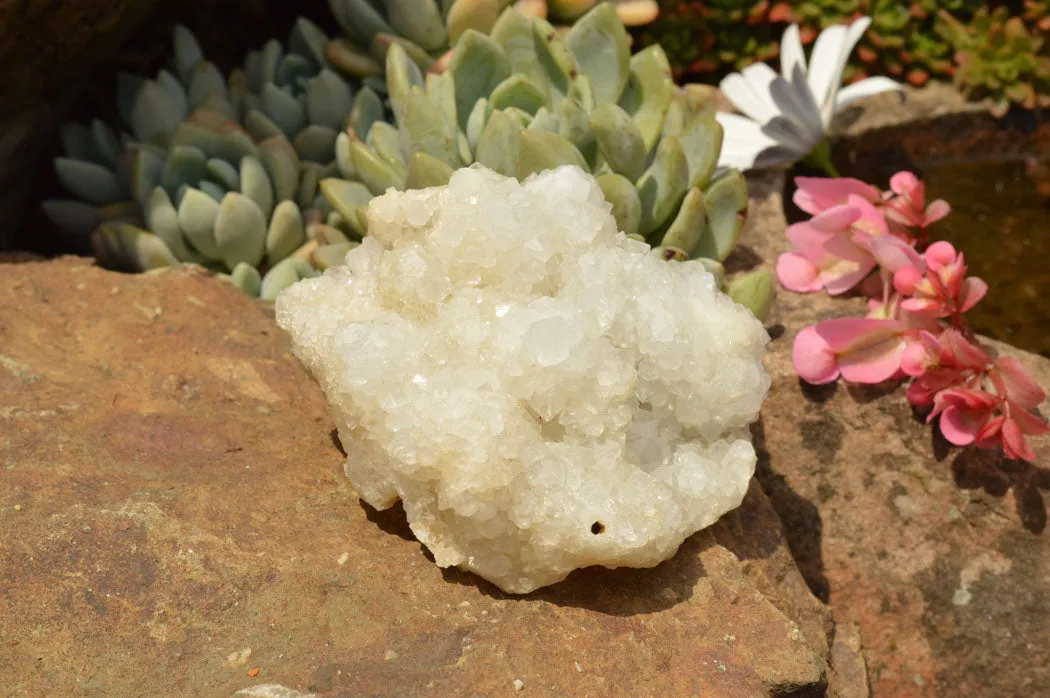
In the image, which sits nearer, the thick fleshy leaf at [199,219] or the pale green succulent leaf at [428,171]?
the pale green succulent leaf at [428,171]

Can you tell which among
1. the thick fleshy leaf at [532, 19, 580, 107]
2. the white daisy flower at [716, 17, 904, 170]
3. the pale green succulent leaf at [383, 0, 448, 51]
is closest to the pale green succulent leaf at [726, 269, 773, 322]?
the thick fleshy leaf at [532, 19, 580, 107]

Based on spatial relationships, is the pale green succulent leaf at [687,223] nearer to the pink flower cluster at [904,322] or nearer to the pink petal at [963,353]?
the pink flower cluster at [904,322]

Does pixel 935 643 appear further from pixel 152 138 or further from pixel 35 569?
pixel 152 138

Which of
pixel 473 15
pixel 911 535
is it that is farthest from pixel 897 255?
pixel 473 15

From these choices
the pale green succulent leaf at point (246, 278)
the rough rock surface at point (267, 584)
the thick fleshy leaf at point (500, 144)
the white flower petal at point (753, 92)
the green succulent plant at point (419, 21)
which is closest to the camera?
the rough rock surface at point (267, 584)

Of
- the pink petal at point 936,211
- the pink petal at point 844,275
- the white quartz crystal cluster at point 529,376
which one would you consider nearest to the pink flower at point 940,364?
the pink petal at point 844,275

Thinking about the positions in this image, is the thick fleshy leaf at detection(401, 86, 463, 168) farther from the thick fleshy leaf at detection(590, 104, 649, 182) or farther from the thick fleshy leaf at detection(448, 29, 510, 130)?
the thick fleshy leaf at detection(590, 104, 649, 182)

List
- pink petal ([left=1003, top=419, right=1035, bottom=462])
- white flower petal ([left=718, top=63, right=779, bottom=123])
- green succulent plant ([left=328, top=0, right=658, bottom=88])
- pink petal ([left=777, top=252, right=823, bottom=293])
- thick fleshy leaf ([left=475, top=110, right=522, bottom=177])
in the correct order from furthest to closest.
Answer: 1. white flower petal ([left=718, top=63, right=779, bottom=123])
2. green succulent plant ([left=328, top=0, right=658, bottom=88])
3. pink petal ([left=777, top=252, right=823, bottom=293])
4. thick fleshy leaf ([left=475, top=110, right=522, bottom=177])
5. pink petal ([left=1003, top=419, right=1035, bottom=462])
